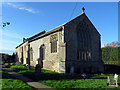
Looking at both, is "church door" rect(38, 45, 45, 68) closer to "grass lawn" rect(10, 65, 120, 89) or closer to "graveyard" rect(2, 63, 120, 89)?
"graveyard" rect(2, 63, 120, 89)

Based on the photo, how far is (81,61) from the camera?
65.8 ft

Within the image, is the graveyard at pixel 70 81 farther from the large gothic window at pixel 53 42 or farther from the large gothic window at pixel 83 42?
the large gothic window at pixel 53 42

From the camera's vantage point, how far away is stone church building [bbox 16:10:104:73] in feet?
60.8

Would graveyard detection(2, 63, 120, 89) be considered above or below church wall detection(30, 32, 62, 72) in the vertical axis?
below

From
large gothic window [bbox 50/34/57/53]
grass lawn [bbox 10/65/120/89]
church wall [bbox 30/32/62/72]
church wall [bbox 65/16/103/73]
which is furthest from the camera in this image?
large gothic window [bbox 50/34/57/53]

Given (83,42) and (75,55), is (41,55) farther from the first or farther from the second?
(83,42)

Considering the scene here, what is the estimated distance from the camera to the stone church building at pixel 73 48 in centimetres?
1853

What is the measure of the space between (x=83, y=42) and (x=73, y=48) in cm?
270

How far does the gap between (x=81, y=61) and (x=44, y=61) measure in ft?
23.3

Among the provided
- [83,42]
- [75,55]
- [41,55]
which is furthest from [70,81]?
[41,55]

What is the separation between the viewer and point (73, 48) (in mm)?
19484

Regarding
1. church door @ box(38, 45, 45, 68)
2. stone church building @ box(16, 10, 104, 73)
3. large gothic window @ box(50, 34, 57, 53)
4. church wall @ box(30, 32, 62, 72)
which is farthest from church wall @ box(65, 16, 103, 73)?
church door @ box(38, 45, 45, 68)

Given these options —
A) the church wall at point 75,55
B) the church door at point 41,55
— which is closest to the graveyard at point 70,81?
the church wall at point 75,55

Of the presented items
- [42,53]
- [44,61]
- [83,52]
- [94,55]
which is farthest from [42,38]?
[94,55]
